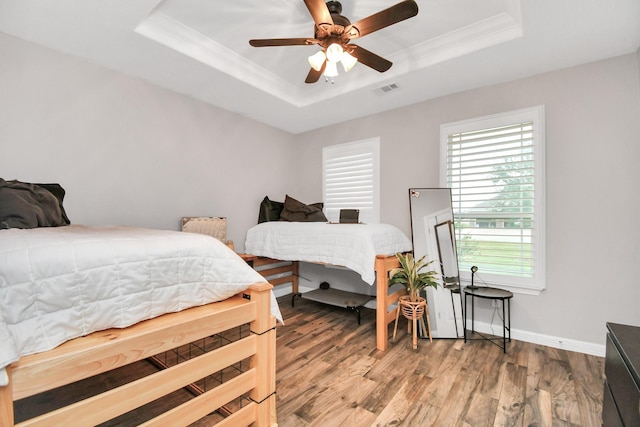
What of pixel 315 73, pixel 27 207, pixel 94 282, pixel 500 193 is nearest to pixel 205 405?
pixel 94 282

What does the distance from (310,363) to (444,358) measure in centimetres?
106

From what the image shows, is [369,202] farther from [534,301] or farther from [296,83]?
[534,301]

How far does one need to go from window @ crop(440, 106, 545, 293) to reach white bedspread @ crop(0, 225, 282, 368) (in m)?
2.43

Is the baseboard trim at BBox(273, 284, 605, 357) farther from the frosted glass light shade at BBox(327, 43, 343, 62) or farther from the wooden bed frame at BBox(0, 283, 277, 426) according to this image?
the frosted glass light shade at BBox(327, 43, 343, 62)

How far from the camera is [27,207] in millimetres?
1684

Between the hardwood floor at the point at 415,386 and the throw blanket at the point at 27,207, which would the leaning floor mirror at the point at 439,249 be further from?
the throw blanket at the point at 27,207

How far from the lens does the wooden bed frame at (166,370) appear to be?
2.85ft

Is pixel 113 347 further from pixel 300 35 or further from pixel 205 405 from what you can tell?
pixel 300 35

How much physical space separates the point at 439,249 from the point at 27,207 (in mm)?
3097

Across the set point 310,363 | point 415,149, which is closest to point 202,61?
point 415,149

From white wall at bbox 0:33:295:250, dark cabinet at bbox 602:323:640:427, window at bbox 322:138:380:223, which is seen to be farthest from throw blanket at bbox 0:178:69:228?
window at bbox 322:138:380:223

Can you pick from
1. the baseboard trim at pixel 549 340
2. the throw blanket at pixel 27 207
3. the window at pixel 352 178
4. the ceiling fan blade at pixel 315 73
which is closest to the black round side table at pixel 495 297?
the baseboard trim at pixel 549 340

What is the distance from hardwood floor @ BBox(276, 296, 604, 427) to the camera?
1.60 metres

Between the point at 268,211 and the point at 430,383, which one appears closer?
the point at 430,383
